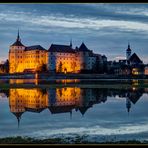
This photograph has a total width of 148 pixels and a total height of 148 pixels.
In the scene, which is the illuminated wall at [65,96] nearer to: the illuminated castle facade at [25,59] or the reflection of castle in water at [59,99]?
the reflection of castle in water at [59,99]

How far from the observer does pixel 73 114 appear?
8.48 m

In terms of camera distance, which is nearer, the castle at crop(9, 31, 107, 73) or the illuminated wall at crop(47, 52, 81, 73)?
the castle at crop(9, 31, 107, 73)

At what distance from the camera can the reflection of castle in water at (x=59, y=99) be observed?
8844 millimetres

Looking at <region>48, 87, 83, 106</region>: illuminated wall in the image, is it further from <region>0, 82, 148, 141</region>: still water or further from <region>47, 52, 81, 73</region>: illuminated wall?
<region>47, 52, 81, 73</region>: illuminated wall

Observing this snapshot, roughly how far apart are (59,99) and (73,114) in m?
1.47

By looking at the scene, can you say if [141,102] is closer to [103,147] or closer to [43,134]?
[43,134]

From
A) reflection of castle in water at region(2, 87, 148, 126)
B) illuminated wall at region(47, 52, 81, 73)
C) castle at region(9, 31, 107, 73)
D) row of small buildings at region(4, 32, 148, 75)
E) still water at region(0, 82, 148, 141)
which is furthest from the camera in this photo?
illuminated wall at region(47, 52, 81, 73)

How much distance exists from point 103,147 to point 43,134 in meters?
2.91

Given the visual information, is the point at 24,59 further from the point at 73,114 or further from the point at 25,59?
the point at 73,114

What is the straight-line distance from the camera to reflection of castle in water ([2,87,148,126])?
884 centimetres

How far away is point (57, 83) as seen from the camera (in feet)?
37.4

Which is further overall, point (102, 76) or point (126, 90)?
point (126, 90)

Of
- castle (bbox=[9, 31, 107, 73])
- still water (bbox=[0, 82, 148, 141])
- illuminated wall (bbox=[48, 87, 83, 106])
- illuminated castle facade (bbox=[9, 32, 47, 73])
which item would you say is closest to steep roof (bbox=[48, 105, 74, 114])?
still water (bbox=[0, 82, 148, 141])

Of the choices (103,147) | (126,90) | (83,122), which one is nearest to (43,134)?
(83,122)
